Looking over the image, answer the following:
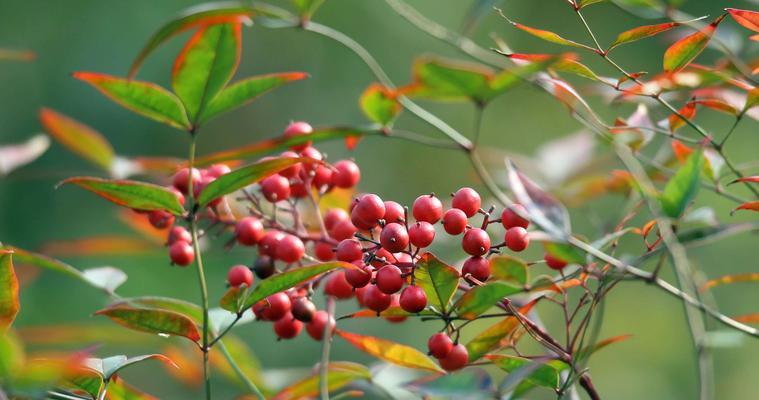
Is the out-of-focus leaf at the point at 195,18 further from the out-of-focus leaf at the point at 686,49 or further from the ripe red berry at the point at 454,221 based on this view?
the out-of-focus leaf at the point at 686,49

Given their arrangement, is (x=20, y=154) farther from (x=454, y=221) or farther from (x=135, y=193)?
(x=454, y=221)

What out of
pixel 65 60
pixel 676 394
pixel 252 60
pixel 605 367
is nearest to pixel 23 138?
pixel 65 60

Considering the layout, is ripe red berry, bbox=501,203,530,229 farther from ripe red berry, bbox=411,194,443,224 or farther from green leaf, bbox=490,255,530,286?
green leaf, bbox=490,255,530,286

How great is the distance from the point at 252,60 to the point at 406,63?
3.81 feet

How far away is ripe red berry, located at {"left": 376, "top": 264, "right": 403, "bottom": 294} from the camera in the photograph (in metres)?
0.76

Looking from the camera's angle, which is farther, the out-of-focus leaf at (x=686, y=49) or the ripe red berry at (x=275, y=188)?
the ripe red berry at (x=275, y=188)

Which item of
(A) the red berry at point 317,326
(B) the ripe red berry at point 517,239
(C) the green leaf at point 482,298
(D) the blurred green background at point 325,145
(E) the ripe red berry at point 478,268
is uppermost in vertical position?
(D) the blurred green background at point 325,145

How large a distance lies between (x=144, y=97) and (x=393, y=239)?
25cm

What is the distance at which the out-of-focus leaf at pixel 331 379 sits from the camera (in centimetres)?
87

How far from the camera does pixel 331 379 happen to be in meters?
0.89

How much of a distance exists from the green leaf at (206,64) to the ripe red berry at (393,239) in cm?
19

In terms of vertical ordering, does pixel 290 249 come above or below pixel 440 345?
above

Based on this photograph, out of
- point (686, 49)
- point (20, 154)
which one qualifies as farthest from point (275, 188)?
point (20, 154)

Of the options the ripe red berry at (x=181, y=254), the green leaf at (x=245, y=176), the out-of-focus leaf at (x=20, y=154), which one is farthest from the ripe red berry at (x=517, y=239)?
the out-of-focus leaf at (x=20, y=154)
